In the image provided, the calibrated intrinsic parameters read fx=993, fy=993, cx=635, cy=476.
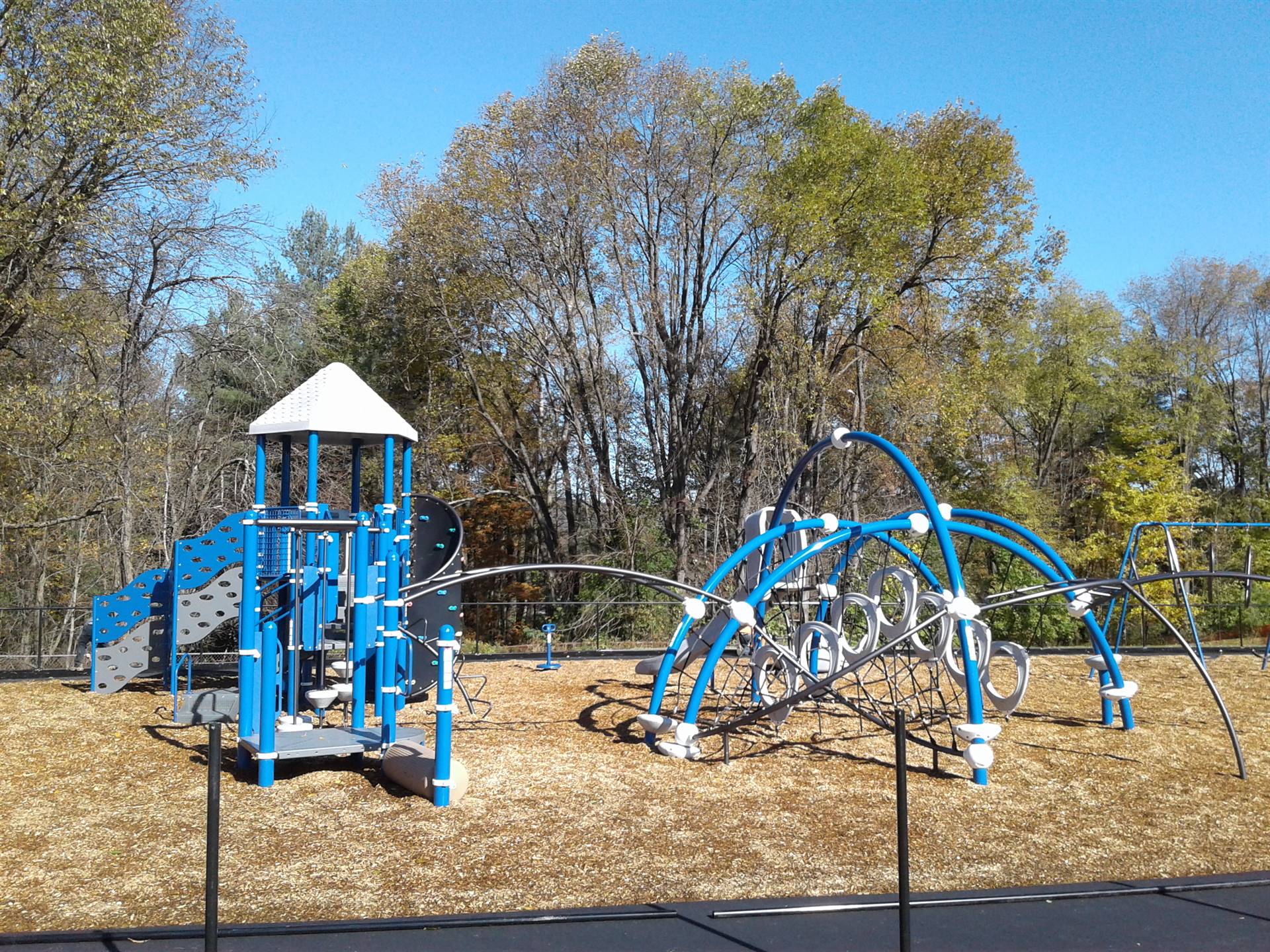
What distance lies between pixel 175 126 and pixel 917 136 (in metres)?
16.0

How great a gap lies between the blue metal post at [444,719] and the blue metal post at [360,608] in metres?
1.21

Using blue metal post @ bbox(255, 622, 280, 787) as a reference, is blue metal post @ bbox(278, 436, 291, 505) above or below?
above

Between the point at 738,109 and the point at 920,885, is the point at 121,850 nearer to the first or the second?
the point at 920,885

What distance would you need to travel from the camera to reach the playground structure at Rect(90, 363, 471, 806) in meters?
6.91

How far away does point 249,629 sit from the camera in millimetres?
6801

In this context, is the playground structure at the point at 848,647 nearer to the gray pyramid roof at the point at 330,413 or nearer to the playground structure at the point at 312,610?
the playground structure at the point at 312,610

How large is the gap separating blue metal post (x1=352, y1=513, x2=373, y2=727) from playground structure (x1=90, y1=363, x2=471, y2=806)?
0.01 m

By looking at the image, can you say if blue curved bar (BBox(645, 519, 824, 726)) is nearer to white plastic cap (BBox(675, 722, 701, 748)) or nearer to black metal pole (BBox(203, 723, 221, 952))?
white plastic cap (BBox(675, 722, 701, 748))

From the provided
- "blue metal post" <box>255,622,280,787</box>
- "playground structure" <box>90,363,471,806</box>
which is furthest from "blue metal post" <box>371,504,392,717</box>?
"blue metal post" <box>255,622,280,787</box>

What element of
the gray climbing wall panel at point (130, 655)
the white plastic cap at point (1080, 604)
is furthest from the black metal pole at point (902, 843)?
the gray climbing wall panel at point (130, 655)

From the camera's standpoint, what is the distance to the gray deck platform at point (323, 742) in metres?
6.74

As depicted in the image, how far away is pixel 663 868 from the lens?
5207 mm

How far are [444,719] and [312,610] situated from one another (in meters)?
2.99

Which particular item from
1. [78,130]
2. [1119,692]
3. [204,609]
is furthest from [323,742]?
[78,130]
